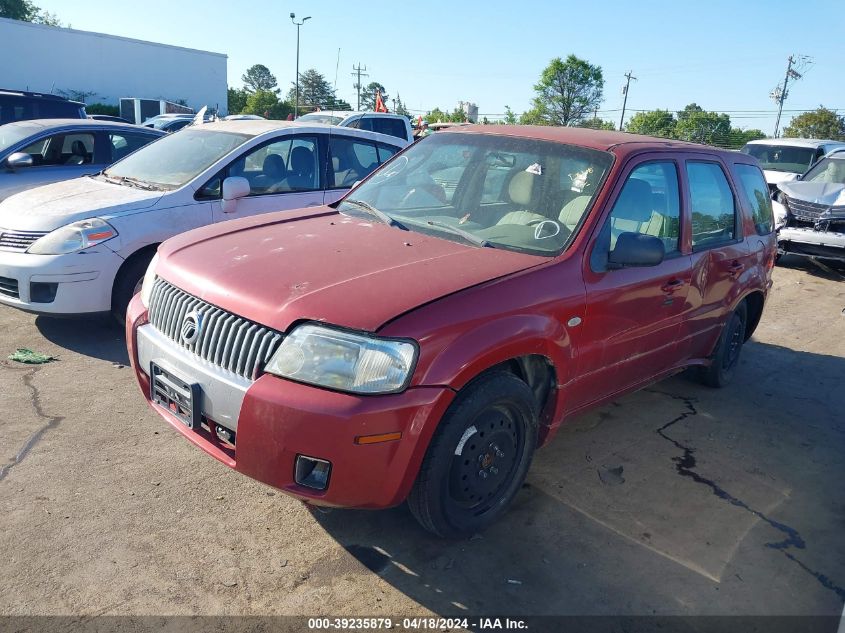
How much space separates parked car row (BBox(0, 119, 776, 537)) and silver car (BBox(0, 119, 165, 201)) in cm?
210

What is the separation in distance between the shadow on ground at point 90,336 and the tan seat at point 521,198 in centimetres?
304

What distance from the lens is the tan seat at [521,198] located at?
11.8ft

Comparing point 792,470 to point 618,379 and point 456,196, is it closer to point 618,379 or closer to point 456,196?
point 618,379

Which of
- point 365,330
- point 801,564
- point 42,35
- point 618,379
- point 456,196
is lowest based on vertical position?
point 801,564

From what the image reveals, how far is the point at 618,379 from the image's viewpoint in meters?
3.86

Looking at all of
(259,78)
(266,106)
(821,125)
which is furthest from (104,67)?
(259,78)

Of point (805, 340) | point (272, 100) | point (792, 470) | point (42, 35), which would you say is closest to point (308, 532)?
point (792, 470)

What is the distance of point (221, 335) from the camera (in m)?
2.80

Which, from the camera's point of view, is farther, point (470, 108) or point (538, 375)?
point (470, 108)

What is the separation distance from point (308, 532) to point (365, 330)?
45.2 inches

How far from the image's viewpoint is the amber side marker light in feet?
8.21

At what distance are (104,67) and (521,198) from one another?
45552 mm

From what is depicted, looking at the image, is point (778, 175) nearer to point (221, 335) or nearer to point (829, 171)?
point (829, 171)

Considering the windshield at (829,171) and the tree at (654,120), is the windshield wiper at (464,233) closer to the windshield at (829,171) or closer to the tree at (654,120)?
the windshield at (829,171)
